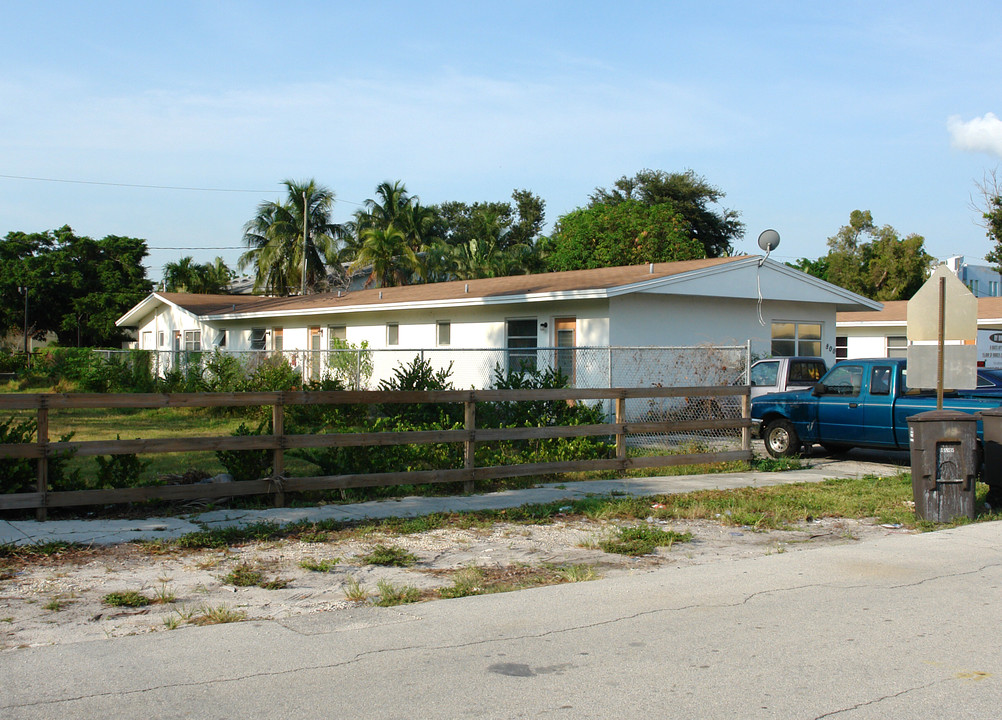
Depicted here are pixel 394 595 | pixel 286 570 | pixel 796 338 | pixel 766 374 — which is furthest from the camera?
pixel 796 338

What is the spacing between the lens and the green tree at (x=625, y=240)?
43.2 m

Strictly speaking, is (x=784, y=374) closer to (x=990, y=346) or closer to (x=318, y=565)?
(x=318, y=565)

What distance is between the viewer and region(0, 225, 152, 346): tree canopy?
49.7 meters

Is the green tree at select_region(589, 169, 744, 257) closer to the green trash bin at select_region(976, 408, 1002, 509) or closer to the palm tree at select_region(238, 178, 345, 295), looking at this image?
the palm tree at select_region(238, 178, 345, 295)

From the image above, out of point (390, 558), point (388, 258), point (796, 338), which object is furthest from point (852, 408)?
point (388, 258)

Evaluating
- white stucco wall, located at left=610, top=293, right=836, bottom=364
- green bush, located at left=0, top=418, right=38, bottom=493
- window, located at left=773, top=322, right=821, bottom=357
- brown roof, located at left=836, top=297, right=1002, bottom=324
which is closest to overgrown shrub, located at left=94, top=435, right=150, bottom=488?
green bush, located at left=0, top=418, right=38, bottom=493

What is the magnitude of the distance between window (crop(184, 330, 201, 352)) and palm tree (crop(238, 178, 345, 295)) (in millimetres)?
15420

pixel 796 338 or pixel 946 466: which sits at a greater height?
pixel 796 338

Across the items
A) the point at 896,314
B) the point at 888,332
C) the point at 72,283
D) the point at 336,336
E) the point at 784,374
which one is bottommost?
the point at 784,374

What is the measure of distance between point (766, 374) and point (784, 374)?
0.52 meters

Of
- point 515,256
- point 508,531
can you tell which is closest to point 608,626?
point 508,531

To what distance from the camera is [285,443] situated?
9.61 metres

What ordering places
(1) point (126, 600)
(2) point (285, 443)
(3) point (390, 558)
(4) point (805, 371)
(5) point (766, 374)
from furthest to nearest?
1. (5) point (766, 374)
2. (4) point (805, 371)
3. (2) point (285, 443)
4. (3) point (390, 558)
5. (1) point (126, 600)

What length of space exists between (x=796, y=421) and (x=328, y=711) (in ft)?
41.3
